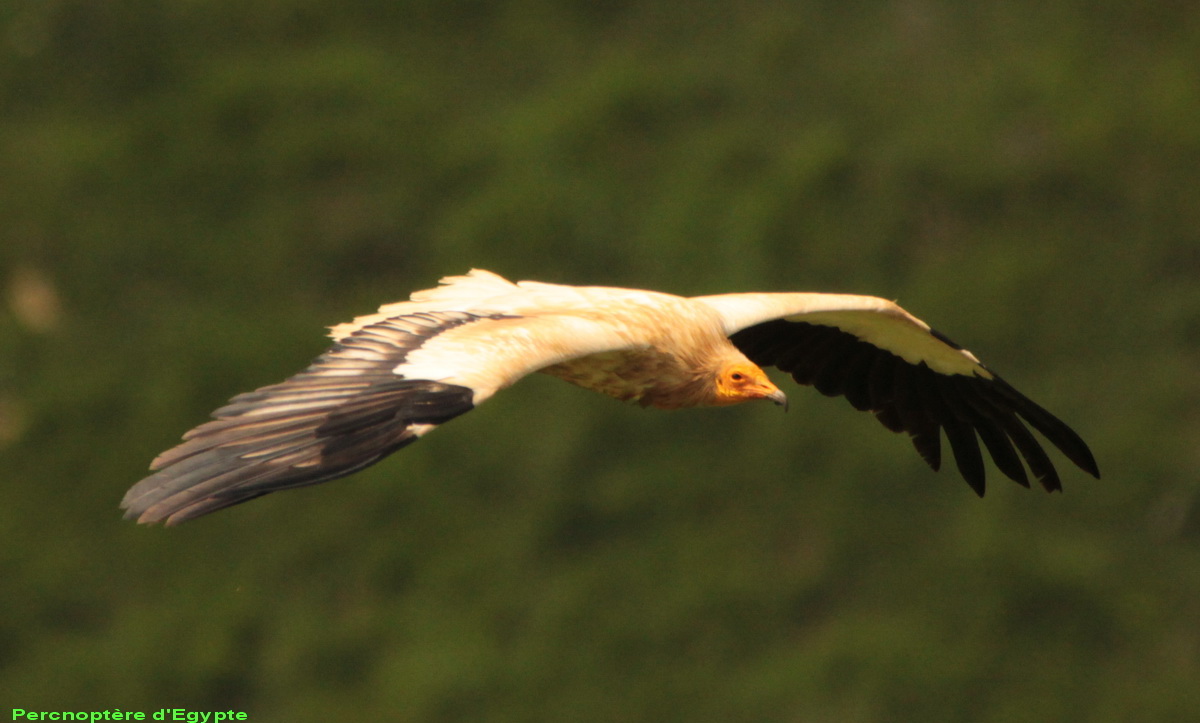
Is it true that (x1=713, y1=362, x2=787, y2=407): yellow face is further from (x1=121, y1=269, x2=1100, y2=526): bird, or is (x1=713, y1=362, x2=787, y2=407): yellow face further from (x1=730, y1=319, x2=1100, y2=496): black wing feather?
(x1=730, y1=319, x2=1100, y2=496): black wing feather

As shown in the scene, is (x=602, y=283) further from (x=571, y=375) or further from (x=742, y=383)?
(x=571, y=375)

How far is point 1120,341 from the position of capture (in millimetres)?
15273

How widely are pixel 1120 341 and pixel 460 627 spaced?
20.0 feet

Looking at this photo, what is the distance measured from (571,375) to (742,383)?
0.64 meters

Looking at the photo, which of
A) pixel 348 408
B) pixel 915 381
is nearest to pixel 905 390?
pixel 915 381

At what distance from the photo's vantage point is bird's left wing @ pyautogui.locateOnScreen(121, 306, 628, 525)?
4902 millimetres

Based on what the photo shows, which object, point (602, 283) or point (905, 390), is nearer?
point (905, 390)

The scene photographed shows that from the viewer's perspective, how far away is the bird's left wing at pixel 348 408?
4902 millimetres

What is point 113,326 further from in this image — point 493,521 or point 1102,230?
point 1102,230

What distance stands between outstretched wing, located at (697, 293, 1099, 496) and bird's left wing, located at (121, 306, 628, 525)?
6.83 ft

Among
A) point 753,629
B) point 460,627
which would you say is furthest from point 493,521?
point 753,629

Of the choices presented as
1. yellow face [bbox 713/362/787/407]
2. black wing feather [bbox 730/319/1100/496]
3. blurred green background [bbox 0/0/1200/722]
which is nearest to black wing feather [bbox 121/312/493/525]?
yellow face [bbox 713/362/787/407]

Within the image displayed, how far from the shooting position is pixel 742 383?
6.59 m

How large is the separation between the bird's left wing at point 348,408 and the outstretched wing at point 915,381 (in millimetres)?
2083
